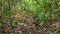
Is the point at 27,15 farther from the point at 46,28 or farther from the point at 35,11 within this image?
the point at 46,28

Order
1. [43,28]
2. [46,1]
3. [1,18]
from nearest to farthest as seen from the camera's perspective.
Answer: [43,28] < [1,18] < [46,1]

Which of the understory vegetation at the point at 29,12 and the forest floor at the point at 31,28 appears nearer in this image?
the forest floor at the point at 31,28

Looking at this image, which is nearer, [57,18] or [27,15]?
[57,18]

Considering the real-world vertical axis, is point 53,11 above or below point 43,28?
above

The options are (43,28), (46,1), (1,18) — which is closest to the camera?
(43,28)

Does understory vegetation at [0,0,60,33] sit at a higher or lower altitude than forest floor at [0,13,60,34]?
higher

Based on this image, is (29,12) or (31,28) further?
(29,12)

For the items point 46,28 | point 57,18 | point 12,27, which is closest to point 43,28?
point 46,28

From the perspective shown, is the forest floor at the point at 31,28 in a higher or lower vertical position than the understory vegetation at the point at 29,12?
lower

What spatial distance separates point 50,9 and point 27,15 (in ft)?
2.94

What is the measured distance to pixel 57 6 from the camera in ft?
19.3

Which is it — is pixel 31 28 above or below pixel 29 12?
below

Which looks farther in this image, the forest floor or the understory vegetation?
the understory vegetation

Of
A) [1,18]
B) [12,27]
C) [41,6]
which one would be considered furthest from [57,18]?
[1,18]
